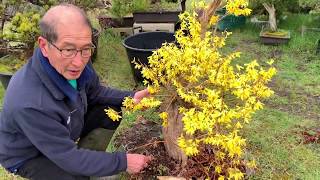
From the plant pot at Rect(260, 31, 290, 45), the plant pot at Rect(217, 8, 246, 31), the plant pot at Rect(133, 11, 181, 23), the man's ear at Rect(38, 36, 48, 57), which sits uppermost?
the man's ear at Rect(38, 36, 48, 57)

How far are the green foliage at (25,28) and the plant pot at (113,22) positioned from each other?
72.5 inches

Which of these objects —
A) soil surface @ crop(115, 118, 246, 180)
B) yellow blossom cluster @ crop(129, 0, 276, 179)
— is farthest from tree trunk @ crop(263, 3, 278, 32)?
yellow blossom cluster @ crop(129, 0, 276, 179)

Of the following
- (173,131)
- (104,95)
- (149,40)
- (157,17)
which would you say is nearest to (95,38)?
(149,40)

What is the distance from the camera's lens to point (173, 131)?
8.31ft

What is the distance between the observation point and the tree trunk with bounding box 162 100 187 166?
96.6 inches

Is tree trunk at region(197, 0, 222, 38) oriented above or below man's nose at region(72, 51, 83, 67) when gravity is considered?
above

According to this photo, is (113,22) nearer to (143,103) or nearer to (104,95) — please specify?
(104,95)

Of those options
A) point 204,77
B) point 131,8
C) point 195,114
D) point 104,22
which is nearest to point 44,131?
point 195,114

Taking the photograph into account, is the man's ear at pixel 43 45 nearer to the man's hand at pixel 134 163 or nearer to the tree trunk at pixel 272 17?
the man's hand at pixel 134 163

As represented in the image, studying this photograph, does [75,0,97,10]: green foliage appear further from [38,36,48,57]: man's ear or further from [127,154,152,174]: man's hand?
[127,154,152,174]: man's hand

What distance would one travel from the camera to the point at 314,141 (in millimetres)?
3373

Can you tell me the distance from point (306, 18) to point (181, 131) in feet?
16.5

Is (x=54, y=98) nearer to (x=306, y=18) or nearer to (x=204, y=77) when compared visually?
(x=204, y=77)

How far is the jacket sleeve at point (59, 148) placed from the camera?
6.44ft
